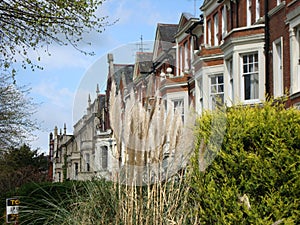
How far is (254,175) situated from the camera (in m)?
7.32

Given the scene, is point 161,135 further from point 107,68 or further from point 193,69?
point 193,69

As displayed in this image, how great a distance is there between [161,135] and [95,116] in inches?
59.8

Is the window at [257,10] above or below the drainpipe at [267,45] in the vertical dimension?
above

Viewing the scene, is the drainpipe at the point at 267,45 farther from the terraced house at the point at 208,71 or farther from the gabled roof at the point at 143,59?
the gabled roof at the point at 143,59

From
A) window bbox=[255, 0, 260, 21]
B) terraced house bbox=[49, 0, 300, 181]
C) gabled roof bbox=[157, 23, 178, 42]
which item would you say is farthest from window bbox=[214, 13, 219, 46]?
gabled roof bbox=[157, 23, 178, 42]

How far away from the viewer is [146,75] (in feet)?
27.8

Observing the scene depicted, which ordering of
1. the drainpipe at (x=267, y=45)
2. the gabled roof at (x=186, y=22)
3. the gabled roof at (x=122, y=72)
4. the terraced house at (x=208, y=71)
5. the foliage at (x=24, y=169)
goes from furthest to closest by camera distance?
1. the foliage at (x=24, y=169)
2. the gabled roof at (x=186, y=22)
3. the drainpipe at (x=267, y=45)
4. the terraced house at (x=208, y=71)
5. the gabled roof at (x=122, y=72)

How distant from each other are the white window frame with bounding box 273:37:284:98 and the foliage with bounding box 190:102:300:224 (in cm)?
1298

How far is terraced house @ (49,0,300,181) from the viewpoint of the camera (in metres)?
7.98

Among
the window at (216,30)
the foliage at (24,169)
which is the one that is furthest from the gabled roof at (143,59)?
the foliage at (24,169)

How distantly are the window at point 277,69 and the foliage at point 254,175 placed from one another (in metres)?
13.2

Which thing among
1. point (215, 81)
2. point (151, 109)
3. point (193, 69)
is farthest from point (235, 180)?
point (193, 69)

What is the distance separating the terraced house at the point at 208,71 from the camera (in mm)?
7977

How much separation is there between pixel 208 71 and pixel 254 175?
19672 millimetres
